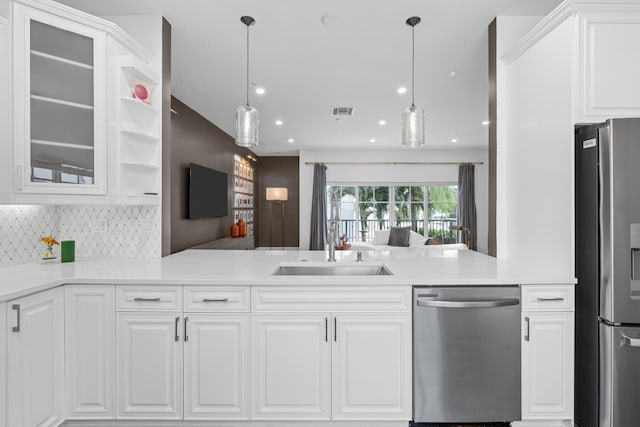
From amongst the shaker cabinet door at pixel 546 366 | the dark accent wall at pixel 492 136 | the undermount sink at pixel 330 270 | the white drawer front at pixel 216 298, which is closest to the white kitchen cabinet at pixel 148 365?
the white drawer front at pixel 216 298

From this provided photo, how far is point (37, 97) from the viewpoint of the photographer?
1.93 m

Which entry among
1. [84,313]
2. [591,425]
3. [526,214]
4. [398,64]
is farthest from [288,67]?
[591,425]

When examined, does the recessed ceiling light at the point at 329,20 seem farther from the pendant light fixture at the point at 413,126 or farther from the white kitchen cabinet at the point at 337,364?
the white kitchen cabinet at the point at 337,364

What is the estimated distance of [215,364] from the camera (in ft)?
6.07

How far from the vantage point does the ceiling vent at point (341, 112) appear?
16.1 ft

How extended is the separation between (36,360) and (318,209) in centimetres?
658

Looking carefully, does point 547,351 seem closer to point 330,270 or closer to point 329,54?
point 330,270

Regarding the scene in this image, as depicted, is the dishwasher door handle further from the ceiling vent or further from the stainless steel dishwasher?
the ceiling vent

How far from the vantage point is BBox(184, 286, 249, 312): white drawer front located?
185 cm

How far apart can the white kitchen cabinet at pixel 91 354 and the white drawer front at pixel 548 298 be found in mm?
2166

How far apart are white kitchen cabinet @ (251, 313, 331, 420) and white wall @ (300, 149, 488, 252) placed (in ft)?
20.8

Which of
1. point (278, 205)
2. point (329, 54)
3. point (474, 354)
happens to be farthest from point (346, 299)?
point (278, 205)

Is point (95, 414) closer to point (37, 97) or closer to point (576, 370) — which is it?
point (37, 97)

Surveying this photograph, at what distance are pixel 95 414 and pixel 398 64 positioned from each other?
3.50m
